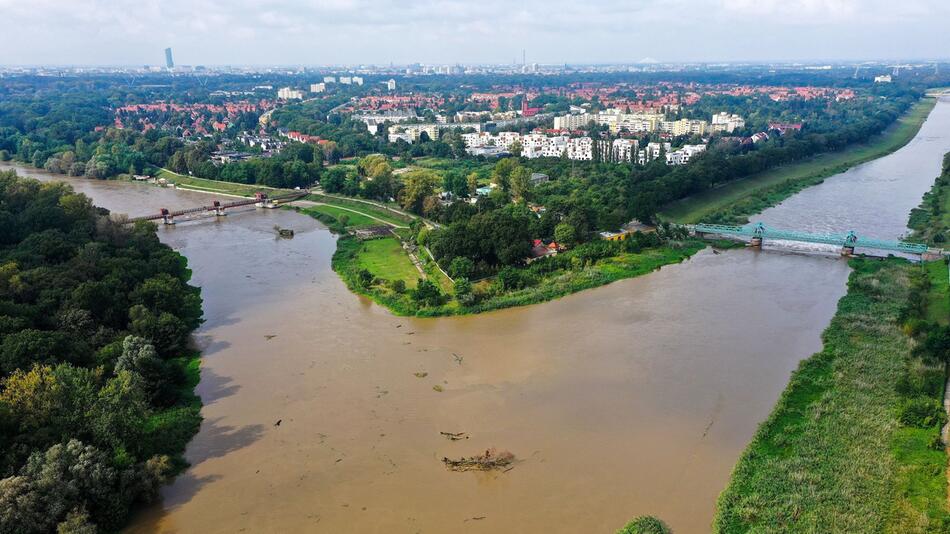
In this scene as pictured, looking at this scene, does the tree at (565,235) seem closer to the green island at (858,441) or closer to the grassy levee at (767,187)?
the grassy levee at (767,187)

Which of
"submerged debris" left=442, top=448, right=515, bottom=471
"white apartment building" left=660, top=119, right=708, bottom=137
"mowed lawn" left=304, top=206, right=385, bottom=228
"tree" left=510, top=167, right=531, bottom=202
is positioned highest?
"white apartment building" left=660, top=119, right=708, bottom=137

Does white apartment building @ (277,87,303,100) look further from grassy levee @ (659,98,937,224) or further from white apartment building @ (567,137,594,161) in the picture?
grassy levee @ (659,98,937,224)

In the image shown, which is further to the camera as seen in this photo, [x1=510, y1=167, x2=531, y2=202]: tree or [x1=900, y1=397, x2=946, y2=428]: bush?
[x1=510, y1=167, x2=531, y2=202]: tree

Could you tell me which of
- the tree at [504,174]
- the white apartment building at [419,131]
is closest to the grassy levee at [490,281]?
the tree at [504,174]

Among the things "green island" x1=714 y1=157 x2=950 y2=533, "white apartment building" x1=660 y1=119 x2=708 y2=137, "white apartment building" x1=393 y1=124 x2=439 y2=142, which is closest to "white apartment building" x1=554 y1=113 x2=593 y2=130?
"white apartment building" x1=660 y1=119 x2=708 y2=137

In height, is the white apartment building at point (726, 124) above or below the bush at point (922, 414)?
above
